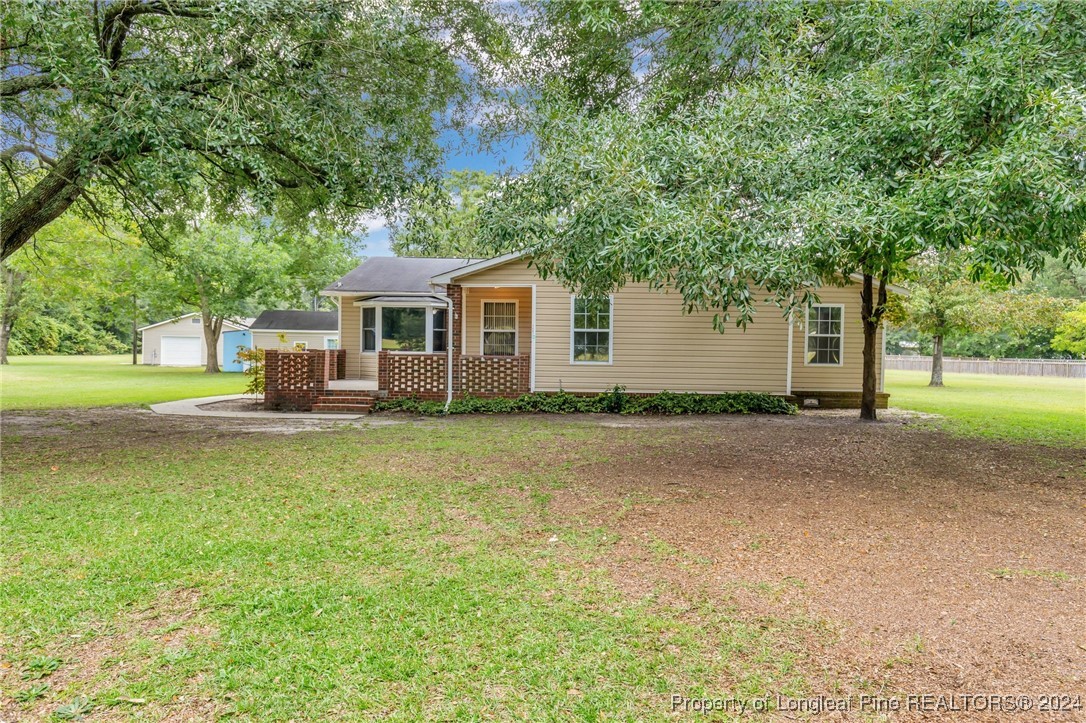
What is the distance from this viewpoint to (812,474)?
22.5ft

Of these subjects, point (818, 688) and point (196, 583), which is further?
point (196, 583)

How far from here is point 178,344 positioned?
3659 centimetres

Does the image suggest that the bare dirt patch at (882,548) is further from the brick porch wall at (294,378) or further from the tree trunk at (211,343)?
the tree trunk at (211,343)

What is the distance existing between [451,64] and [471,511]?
6.77 meters

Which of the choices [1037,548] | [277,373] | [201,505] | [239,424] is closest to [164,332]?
[277,373]

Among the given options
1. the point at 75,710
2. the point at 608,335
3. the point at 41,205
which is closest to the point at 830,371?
the point at 608,335

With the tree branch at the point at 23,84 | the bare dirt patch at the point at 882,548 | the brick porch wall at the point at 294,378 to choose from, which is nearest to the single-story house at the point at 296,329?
the brick porch wall at the point at 294,378

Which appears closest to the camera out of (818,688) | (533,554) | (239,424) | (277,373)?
(818,688)

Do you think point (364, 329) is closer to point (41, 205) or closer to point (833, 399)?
point (41, 205)

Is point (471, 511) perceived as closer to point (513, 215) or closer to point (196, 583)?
point (196, 583)

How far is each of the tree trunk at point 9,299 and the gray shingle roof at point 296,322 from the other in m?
10.2

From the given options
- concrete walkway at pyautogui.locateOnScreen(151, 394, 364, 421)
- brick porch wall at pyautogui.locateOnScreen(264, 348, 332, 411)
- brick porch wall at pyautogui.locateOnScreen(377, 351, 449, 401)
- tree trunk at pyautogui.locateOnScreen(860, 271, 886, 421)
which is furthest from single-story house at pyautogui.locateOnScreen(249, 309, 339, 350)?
tree trunk at pyautogui.locateOnScreen(860, 271, 886, 421)

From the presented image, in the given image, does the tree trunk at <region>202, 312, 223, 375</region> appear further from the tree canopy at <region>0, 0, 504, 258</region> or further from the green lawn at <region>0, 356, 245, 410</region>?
the tree canopy at <region>0, 0, 504, 258</region>

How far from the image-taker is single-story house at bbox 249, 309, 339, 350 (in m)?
28.6
